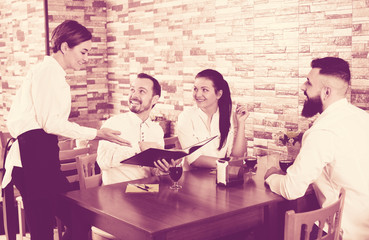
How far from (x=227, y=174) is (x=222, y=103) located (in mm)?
992

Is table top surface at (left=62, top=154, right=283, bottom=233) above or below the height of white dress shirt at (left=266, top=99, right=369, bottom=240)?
below

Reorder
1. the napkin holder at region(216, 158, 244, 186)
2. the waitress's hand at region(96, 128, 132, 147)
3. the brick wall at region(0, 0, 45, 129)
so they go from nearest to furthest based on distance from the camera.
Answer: the napkin holder at region(216, 158, 244, 186), the waitress's hand at region(96, 128, 132, 147), the brick wall at region(0, 0, 45, 129)

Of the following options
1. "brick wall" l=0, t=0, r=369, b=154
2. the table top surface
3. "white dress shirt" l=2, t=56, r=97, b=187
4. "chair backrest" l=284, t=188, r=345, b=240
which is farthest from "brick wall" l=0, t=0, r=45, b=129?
"chair backrest" l=284, t=188, r=345, b=240

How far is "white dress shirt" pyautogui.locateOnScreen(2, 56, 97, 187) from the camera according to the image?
8.54ft

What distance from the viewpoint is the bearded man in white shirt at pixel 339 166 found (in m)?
2.29

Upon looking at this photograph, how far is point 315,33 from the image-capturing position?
3652 millimetres

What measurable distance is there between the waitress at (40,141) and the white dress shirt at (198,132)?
2.30 feet

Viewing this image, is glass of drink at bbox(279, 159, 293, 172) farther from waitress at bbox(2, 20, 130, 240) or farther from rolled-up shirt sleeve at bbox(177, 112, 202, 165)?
waitress at bbox(2, 20, 130, 240)

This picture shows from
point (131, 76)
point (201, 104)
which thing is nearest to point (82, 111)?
point (131, 76)

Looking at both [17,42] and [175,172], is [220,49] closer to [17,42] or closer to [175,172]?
[175,172]

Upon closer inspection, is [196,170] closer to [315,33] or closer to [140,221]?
[140,221]

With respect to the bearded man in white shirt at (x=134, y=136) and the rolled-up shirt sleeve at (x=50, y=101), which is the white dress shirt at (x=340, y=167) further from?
the rolled-up shirt sleeve at (x=50, y=101)

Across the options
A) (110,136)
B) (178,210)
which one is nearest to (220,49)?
(110,136)

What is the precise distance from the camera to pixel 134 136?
10.2ft
